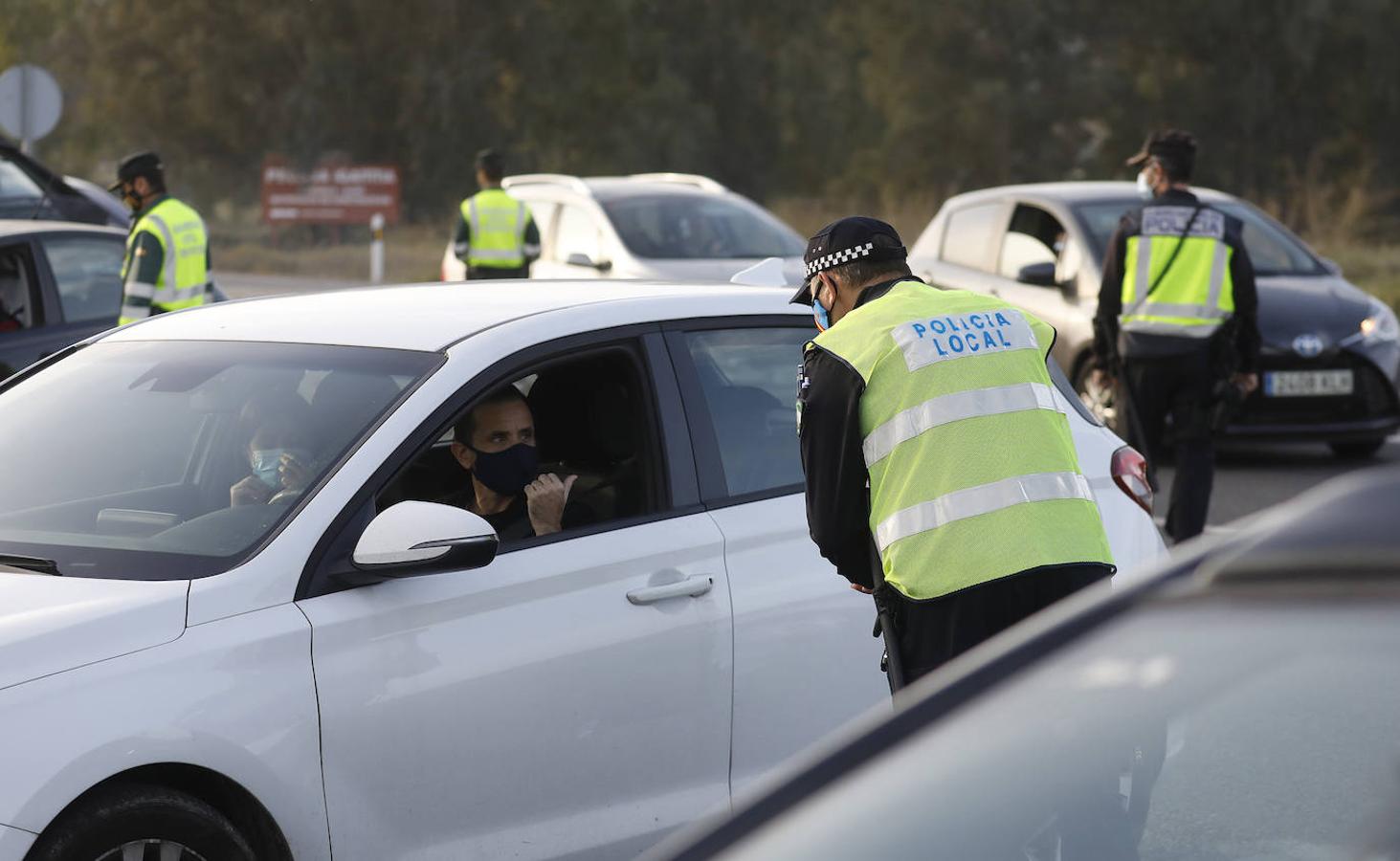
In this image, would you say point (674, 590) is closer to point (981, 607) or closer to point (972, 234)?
point (981, 607)

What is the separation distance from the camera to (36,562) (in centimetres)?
393

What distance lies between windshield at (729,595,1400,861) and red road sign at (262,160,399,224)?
119 ft

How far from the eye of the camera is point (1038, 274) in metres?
11.9

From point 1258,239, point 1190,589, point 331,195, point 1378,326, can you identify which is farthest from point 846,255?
point 331,195

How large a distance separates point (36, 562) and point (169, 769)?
0.59 meters

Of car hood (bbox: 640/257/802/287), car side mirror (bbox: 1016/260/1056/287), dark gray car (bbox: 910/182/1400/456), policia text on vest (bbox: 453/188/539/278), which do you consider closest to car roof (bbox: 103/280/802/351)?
dark gray car (bbox: 910/182/1400/456)

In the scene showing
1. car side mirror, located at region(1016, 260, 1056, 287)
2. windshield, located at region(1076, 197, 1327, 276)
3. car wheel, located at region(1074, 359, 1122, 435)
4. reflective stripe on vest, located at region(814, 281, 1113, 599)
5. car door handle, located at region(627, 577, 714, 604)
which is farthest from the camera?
windshield, located at region(1076, 197, 1327, 276)

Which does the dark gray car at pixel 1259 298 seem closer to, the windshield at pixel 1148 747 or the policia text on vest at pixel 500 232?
the policia text on vest at pixel 500 232

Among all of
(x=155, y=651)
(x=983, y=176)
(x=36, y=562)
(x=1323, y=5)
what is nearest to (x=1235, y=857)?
(x=155, y=651)

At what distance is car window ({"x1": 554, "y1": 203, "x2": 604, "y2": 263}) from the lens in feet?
47.5

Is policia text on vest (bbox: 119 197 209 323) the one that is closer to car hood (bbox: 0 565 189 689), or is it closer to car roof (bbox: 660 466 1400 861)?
car hood (bbox: 0 565 189 689)

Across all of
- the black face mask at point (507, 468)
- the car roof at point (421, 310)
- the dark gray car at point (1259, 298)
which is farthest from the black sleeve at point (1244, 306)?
the black face mask at point (507, 468)

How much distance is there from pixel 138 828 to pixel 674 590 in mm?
1230

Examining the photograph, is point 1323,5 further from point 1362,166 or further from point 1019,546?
point 1019,546
